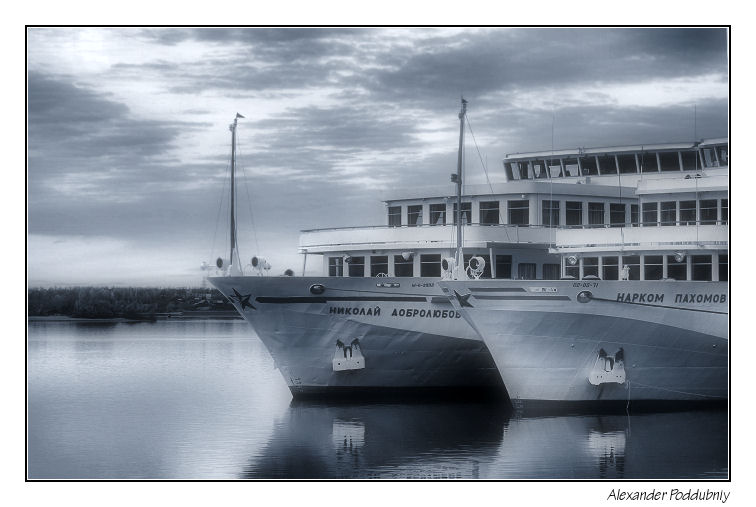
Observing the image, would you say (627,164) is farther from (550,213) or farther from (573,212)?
(550,213)

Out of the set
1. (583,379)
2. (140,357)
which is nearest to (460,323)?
(583,379)

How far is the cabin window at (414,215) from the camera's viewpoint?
118 feet

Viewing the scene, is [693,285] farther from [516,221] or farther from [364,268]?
[364,268]

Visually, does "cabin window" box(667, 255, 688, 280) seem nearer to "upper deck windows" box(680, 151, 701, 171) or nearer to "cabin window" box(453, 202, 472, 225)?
"cabin window" box(453, 202, 472, 225)

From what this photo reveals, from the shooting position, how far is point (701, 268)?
95.5 ft

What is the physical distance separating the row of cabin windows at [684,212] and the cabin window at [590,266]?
145cm

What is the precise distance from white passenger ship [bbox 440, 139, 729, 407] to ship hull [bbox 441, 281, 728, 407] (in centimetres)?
2

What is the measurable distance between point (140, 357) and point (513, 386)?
1156 inches

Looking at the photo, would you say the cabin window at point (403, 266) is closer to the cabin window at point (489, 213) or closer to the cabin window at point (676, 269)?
the cabin window at point (489, 213)

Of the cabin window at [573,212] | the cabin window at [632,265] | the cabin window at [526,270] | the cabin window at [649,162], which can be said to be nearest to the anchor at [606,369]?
the cabin window at [632,265]

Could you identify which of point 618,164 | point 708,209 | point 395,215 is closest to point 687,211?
point 708,209

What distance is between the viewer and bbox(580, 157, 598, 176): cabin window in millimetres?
37500

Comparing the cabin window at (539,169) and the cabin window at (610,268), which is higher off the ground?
the cabin window at (539,169)

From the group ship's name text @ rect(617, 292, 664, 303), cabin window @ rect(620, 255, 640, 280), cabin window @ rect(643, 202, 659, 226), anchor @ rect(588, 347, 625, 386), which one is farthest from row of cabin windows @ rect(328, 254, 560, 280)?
ship's name text @ rect(617, 292, 664, 303)
